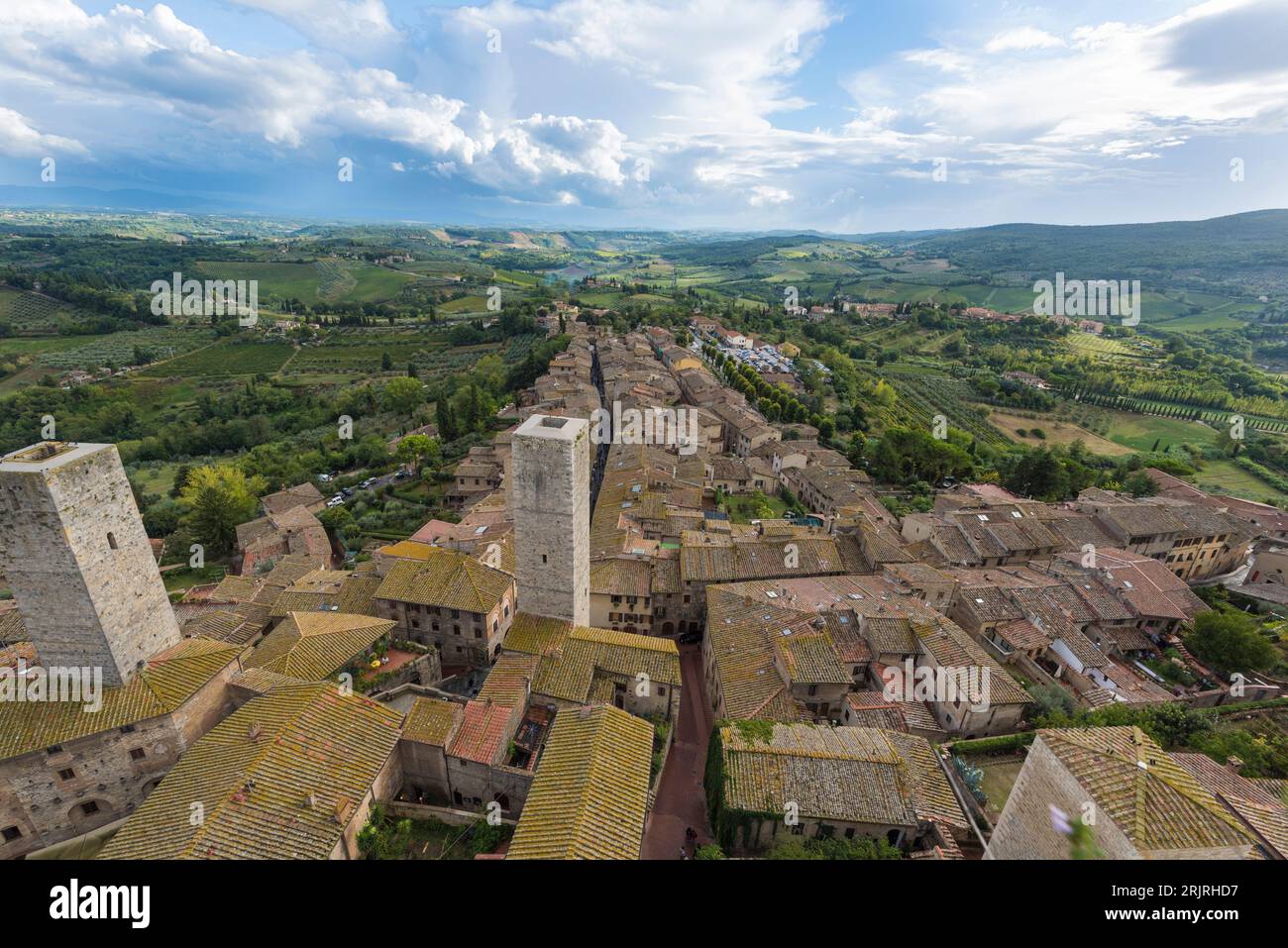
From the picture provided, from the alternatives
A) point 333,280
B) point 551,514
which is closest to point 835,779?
point 551,514

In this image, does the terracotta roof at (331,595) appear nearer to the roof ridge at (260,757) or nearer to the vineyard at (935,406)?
the roof ridge at (260,757)

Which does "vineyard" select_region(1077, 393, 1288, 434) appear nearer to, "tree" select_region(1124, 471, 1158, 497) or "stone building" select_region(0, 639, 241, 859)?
"tree" select_region(1124, 471, 1158, 497)

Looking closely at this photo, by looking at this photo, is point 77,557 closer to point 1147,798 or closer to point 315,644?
point 315,644

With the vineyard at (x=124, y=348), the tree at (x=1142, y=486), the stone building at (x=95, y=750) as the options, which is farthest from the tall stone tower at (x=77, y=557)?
the vineyard at (x=124, y=348)

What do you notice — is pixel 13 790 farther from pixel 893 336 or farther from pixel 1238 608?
pixel 893 336

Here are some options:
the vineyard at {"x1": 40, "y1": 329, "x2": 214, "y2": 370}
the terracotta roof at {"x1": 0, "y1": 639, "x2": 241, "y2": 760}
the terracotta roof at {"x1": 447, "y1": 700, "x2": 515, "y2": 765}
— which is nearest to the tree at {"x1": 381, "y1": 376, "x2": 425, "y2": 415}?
the vineyard at {"x1": 40, "y1": 329, "x2": 214, "y2": 370}
